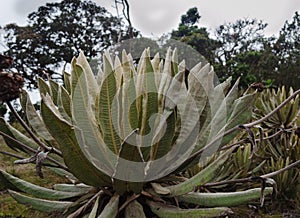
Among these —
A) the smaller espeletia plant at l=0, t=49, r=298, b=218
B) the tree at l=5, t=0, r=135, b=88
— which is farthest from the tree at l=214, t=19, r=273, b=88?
the smaller espeletia plant at l=0, t=49, r=298, b=218

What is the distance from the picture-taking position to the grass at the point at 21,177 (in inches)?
88.7

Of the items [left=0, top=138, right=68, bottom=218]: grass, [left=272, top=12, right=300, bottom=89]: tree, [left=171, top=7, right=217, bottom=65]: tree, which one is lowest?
[left=0, top=138, right=68, bottom=218]: grass

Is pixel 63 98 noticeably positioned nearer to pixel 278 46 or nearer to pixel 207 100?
pixel 207 100

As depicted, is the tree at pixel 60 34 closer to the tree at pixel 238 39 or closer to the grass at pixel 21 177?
the tree at pixel 238 39

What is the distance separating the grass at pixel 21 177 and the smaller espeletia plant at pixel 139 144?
2.41 feet

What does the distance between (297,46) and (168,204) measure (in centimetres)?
1735

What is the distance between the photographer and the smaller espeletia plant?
0.91 m

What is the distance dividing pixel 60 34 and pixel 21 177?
1383 centimetres

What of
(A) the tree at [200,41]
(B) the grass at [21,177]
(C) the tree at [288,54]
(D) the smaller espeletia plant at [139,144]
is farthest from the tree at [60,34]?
(D) the smaller espeletia plant at [139,144]

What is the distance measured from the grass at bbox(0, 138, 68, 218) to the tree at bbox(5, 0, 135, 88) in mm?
11342

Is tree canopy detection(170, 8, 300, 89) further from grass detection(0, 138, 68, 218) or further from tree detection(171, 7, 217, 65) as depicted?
grass detection(0, 138, 68, 218)

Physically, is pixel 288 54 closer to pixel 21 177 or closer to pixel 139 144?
pixel 21 177

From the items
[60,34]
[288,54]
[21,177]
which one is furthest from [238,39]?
[21,177]

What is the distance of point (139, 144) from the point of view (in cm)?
93
